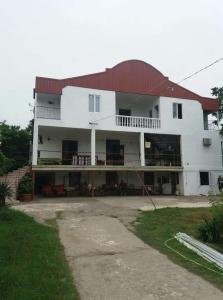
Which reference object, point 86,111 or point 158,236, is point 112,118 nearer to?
point 86,111

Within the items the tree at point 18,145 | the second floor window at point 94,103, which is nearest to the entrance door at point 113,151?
the second floor window at point 94,103

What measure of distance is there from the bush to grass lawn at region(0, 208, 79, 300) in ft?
29.5

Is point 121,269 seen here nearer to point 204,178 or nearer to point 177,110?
point 204,178

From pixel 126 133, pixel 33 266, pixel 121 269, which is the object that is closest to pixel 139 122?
pixel 126 133

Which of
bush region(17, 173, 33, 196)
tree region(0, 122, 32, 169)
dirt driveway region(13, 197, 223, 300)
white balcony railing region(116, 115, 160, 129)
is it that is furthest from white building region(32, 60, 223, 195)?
dirt driveway region(13, 197, 223, 300)

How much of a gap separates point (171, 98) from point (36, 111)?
402 inches

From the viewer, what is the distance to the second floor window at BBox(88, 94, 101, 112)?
71.2 ft

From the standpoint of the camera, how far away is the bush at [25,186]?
1791 centimetres

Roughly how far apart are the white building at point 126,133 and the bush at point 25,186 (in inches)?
85.2

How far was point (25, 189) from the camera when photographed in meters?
17.9

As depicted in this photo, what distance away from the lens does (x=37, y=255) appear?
20.6 ft

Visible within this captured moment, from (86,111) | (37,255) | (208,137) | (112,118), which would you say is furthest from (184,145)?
(37,255)

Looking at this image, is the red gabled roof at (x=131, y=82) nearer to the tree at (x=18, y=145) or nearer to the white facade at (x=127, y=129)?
the white facade at (x=127, y=129)

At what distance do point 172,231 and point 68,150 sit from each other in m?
15.2
